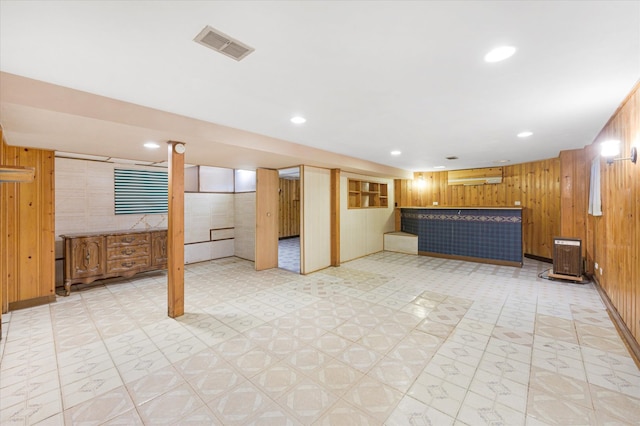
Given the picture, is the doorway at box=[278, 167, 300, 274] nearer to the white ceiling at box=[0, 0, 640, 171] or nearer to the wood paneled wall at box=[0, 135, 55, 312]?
the wood paneled wall at box=[0, 135, 55, 312]

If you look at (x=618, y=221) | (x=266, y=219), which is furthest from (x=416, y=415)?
(x=266, y=219)

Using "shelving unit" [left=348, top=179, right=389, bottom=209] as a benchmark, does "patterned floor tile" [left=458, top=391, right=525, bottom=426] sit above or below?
below

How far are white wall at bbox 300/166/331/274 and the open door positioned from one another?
0.84 metres

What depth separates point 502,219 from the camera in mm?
5898

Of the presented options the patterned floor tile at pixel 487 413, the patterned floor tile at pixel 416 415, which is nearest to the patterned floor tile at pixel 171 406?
the patterned floor tile at pixel 416 415

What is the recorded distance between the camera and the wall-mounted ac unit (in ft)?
23.6

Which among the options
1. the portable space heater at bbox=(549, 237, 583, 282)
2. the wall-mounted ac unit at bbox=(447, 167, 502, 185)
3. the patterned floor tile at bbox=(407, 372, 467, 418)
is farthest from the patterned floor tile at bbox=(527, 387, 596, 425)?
the wall-mounted ac unit at bbox=(447, 167, 502, 185)

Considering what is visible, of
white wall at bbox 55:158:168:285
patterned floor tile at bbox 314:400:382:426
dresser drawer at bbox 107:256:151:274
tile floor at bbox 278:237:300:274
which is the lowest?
patterned floor tile at bbox 314:400:382:426

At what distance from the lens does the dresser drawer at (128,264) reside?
449 centimetres

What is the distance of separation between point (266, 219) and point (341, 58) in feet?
14.2

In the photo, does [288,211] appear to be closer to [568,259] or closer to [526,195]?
[526,195]

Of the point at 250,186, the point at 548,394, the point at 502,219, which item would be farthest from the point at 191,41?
the point at 502,219

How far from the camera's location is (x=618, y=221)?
308 cm

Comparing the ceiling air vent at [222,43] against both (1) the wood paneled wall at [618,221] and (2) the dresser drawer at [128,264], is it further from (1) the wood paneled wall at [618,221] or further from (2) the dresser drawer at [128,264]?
(2) the dresser drawer at [128,264]
